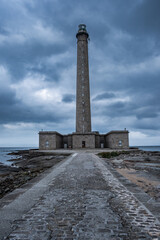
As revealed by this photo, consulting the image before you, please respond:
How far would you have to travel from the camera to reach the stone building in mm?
32812

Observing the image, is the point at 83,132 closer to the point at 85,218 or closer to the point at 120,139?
the point at 120,139

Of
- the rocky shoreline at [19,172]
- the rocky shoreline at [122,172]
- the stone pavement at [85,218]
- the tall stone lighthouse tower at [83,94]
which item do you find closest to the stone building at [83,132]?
the tall stone lighthouse tower at [83,94]

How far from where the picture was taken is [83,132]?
33.9 metres

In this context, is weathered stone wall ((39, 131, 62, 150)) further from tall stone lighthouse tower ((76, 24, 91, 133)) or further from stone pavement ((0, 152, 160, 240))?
stone pavement ((0, 152, 160, 240))

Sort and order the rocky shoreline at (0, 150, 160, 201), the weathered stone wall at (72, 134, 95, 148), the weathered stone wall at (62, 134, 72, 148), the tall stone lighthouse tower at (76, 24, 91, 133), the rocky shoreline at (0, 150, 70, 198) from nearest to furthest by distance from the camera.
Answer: the rocky shoreline at (0, 150, 160, 201)
the rocky shoreline at (0, 150, 70, 198)
the weathered stone wall at (72, 134, 95, 148)
the tall stone lighthouse tower at (76, 24, 91, 133)
the weathered stone wall at (62, 134, 72, 148)

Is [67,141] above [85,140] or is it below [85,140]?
below

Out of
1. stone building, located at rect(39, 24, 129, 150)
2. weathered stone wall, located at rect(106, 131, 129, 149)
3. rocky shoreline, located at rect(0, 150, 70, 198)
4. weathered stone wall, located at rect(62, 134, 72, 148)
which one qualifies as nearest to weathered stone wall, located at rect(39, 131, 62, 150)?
stone building, located at rect(39, 24, 129, 150)

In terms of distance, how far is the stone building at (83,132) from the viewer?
108 ft

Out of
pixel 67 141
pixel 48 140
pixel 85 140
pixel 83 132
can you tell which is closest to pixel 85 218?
pixel 85 140

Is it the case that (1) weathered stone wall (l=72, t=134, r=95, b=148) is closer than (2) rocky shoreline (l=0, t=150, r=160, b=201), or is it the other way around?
(2) rocky shoreline (l=0, t=150, r=160, b=201)

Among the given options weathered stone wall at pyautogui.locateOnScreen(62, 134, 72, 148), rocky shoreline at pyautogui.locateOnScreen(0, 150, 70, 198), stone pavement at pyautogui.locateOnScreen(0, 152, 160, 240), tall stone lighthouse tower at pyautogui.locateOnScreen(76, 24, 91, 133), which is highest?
tall stone lighthouse tower at pyautogui.locateOnScreen(76, 24, 91, 133)

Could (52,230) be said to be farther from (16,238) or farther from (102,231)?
(102,231)

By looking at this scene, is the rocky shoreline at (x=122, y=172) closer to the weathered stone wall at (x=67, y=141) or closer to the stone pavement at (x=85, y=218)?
the stone pavement at (x=85, y=218)

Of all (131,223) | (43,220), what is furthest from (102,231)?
(43,220)
